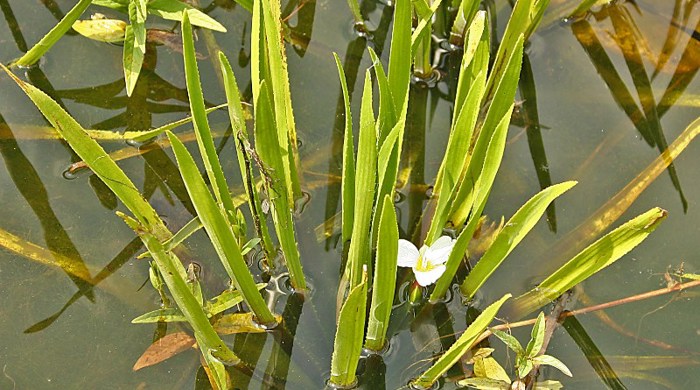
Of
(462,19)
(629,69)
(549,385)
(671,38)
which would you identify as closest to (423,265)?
(549,385)

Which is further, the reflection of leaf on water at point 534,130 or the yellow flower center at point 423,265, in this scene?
the reflection of leaf on water at point 534,130

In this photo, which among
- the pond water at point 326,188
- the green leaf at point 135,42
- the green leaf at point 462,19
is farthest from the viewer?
the green leaf at point 462,19

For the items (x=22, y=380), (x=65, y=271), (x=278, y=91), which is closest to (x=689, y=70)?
(x=278, y=91)

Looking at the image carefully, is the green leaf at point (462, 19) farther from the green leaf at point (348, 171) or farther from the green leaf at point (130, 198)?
the green leaf at point (130, 198)

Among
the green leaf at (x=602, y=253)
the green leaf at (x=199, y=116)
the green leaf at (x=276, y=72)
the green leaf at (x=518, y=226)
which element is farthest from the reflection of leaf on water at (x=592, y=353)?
the green leaf at (x=199, y=116)

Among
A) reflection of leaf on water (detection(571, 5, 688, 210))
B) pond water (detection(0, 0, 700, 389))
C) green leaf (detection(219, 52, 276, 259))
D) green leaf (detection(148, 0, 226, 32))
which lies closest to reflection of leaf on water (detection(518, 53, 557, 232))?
pond water (detection(0, 0, 700, 389))

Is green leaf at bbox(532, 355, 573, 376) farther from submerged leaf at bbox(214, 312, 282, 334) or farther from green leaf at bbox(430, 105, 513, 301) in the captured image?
submerged leaf at bbox(214, 312, 282, 334)
